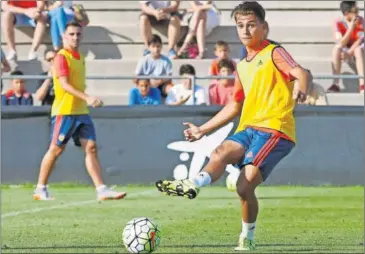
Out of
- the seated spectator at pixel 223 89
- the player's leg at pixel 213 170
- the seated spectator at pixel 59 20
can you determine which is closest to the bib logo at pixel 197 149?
the seated spectator at pixel 223 89

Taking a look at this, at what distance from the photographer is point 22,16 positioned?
61.8 feet

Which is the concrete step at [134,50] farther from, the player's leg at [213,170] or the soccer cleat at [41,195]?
the player's leg at [213,170]

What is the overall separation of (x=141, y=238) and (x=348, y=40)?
11.4 m

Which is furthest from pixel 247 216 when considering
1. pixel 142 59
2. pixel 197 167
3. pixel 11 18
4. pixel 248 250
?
pixel 11 18

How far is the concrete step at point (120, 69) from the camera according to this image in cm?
1845

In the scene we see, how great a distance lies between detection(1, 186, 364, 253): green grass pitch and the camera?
27.8 ft

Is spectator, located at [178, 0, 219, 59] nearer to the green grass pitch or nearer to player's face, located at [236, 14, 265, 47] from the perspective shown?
the green grass pitch

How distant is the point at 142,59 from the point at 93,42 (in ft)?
6.92

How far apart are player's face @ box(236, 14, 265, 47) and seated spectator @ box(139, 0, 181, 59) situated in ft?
33.6

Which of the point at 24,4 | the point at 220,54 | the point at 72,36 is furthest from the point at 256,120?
the point at 24,4

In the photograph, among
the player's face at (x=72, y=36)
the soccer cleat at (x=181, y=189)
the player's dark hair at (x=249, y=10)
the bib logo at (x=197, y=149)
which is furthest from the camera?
the bib logo at (x=197, y=149)

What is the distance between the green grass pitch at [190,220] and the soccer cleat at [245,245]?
0.29ft

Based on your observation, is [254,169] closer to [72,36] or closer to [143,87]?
[72,36]

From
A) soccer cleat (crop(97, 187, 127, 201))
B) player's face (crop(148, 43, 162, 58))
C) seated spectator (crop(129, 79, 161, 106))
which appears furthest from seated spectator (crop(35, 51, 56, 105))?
soccer cleat (crop(97, 187, 127, 201))
